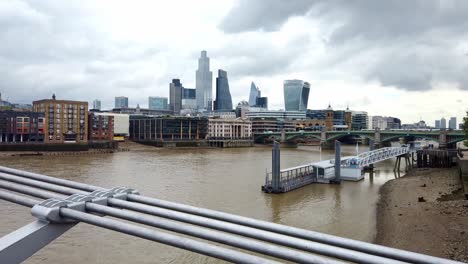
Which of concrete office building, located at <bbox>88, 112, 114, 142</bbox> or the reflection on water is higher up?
concrete office building, located at <bbox>88, 112, 114, 142</bbox>

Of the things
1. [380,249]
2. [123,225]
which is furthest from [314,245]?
[123,225]

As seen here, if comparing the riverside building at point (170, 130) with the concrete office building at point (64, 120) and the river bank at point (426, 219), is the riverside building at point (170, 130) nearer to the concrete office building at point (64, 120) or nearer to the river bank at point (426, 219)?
the concrete office building at point (64, 120)

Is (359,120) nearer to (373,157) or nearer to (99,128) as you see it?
(99,128)

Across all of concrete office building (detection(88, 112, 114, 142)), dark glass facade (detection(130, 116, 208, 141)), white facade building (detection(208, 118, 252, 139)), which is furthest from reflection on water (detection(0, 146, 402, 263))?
white facade building (detection(208, 118, 252, 139))

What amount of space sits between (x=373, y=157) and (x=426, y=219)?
794 inches

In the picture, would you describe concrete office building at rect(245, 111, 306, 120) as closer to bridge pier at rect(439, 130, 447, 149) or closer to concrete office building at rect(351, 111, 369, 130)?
concrete office building at rect(351, 111, 369, 130)

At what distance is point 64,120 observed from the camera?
72938 millimetres

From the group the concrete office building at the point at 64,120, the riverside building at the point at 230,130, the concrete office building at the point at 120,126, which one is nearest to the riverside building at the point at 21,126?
the concrete office building at the point at 64,120

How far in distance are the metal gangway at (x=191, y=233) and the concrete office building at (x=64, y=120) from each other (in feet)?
247

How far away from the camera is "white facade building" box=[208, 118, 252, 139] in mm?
107031

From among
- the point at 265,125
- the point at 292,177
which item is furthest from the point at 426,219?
the point at 265,125

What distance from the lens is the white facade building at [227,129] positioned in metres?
107

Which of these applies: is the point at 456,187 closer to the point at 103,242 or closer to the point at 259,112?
the point at 103,242

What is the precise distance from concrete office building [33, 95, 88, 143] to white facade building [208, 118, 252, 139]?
37828 mm
